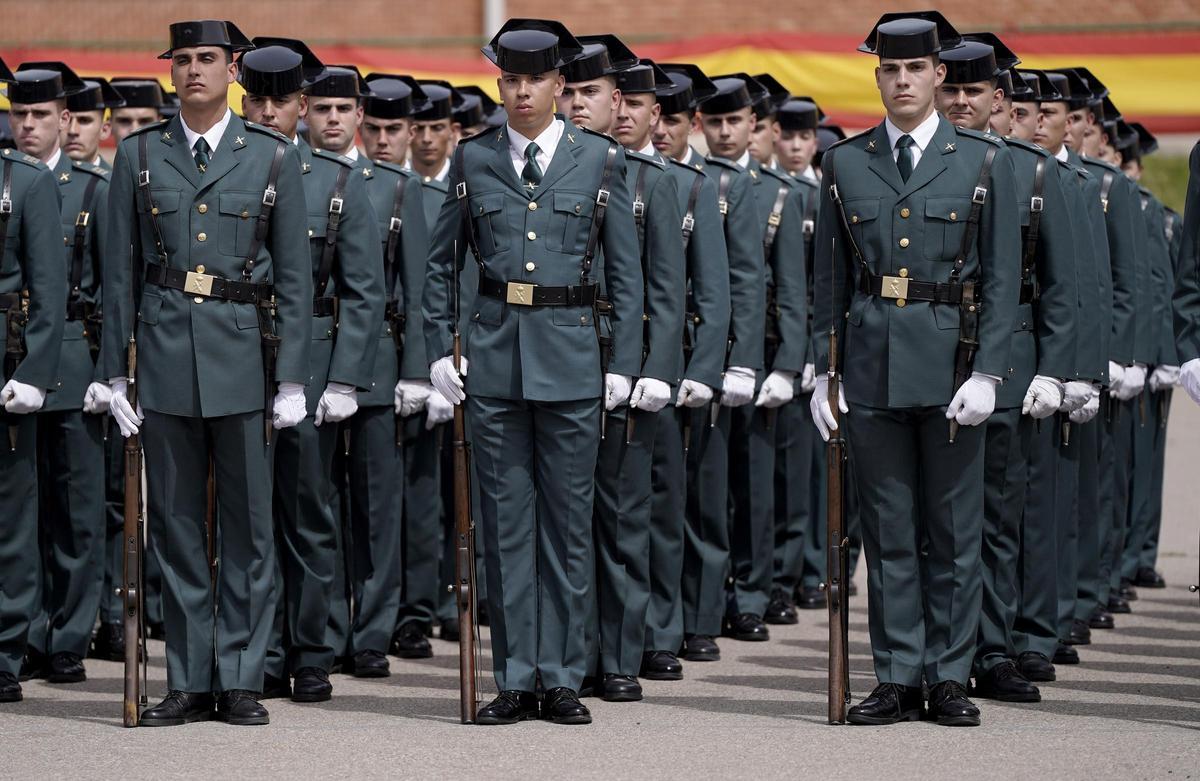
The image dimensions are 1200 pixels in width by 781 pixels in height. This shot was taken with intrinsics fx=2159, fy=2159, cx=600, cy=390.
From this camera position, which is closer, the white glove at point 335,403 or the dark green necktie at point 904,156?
the dark green necktie at point 904,156

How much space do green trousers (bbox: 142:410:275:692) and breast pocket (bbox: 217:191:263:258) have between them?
57 centimetres

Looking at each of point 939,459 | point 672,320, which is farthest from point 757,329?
point 939,459

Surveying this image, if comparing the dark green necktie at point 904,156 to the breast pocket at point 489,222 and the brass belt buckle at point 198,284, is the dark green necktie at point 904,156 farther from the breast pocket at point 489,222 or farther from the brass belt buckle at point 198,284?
the brass belt buckle at point 198,284

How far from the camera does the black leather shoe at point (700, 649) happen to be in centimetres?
884

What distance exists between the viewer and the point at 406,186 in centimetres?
869

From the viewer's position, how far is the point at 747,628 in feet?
31.1

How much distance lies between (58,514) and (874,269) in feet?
11.2

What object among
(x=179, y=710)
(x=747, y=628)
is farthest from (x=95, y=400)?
(x=747, y=628)

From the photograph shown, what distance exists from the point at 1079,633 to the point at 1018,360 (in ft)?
5.90

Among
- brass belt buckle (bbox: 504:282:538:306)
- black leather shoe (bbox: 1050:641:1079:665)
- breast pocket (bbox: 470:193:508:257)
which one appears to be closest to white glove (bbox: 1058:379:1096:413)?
black leather shoe (bbox: 1050:641:1079:665)

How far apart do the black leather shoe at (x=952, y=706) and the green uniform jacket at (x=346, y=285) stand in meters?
2.39

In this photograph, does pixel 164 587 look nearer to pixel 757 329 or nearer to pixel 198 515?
pixel 198 515

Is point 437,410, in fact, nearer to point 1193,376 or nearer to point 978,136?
point 978,136

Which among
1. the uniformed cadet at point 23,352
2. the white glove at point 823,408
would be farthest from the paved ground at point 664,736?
the white glove at point 823,408
